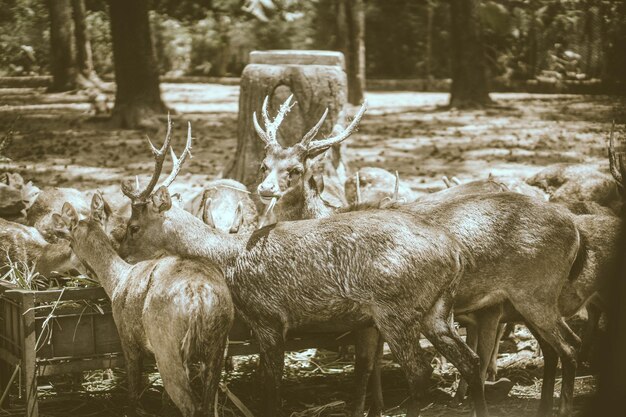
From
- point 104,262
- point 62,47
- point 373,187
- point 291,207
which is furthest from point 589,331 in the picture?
point 62,47

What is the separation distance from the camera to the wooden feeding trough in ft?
17.5

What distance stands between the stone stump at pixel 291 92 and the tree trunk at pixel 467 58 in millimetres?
9526

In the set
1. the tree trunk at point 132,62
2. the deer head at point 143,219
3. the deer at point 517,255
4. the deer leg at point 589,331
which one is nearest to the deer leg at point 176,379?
the deer head at point 143,219

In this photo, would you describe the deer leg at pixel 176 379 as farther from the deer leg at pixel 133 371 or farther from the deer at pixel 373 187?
the deer at pixel 373 187

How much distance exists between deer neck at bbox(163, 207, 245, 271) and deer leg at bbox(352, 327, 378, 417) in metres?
0.99

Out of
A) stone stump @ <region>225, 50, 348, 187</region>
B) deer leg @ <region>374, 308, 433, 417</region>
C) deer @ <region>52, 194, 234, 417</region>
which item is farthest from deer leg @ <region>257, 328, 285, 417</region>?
stone stump @ <region>225, 50, 348, 187</region>

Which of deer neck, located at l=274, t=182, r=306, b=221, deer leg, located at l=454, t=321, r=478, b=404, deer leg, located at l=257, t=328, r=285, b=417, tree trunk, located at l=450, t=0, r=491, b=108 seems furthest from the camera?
tree trunk, located at l=450, t=0, r=491, b=108

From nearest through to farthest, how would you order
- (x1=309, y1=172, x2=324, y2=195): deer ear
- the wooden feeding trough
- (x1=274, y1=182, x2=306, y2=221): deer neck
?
1. the wooden feeding trough
2. (x1=274, y1=182, x2=306, y2=221): deer neck
3. (x1=309, y1=172, x2=324, y2=195): deer ear

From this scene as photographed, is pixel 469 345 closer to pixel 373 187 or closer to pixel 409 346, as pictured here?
pixel 409 346

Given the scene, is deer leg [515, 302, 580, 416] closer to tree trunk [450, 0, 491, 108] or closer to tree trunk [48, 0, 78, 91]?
tree trunk [450, 0, 491, 108]

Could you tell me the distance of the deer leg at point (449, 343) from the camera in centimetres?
533

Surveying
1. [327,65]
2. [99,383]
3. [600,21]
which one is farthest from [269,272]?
[600,21]

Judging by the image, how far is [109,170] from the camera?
12609 millimetres

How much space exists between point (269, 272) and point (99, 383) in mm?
1926
